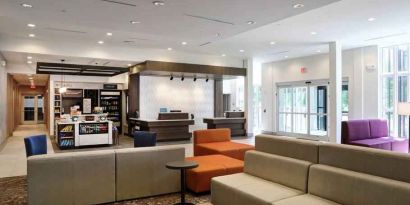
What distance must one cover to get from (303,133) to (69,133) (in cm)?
892

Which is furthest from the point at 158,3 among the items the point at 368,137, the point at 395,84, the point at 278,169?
the point at 395,84

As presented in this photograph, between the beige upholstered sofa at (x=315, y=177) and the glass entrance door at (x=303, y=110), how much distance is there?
25.9 ft

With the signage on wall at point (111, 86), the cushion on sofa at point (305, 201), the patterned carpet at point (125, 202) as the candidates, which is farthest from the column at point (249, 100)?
the cushion on sofa at point (305, 201)

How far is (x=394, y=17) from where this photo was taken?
625 cm

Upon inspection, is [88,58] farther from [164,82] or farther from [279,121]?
[279,121]

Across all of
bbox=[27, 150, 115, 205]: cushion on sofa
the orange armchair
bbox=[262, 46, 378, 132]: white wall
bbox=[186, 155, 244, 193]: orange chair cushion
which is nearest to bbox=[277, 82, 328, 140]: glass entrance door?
bbox=[262, 46, 378, 132]: white wall

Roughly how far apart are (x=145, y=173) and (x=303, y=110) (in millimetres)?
9029

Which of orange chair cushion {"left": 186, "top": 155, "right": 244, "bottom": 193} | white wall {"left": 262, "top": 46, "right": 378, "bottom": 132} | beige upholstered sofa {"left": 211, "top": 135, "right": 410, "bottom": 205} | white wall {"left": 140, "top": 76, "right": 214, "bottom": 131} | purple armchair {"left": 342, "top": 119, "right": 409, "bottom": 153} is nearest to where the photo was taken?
beige upholstered sofa {"left": 211, "top": 135, "right": 410, "bottom": 205}

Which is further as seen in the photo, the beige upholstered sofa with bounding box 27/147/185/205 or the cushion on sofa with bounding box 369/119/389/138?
the cushion on sofa with bounding box 369/119/389/138

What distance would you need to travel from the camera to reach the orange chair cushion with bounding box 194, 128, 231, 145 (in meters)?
6.51

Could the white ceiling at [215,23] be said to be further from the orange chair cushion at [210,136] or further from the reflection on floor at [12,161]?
the reflection on floor at [12,161]

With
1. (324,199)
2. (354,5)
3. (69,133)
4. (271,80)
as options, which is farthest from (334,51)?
(69,133)

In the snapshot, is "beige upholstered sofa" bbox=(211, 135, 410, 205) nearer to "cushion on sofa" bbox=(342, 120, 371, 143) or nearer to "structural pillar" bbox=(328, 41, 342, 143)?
"cushion on sofa" bbox=(342, 120, 371, 143)

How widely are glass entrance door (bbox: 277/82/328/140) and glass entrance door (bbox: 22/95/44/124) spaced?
18.2 metres
